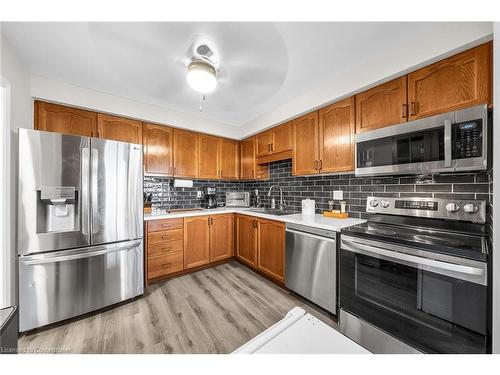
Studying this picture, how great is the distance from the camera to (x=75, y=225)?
5.45 ft

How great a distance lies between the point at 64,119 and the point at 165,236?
1.69 m

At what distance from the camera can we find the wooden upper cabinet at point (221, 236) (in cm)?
278

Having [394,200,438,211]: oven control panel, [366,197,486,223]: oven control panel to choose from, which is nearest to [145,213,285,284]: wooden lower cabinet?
[366,197,486,223]: oven control panel

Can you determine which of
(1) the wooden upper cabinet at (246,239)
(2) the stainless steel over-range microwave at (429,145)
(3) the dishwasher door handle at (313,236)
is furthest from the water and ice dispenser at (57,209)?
(2) the stainless steel over-range microwave at (429,145)

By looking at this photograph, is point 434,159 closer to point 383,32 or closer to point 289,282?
point 383,32

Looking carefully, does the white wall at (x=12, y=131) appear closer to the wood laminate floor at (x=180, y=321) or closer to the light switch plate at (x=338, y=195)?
the wood laminate floor at (x=180, y=321)

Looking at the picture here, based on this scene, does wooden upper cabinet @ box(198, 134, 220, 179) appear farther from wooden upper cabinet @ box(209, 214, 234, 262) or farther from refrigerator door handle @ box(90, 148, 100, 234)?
refrigerator door handle @ box(90, 148, 100, 234)

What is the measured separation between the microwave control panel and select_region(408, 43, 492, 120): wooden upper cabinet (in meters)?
0.14

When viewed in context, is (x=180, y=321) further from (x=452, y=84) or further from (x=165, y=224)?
(x=452, y=84)

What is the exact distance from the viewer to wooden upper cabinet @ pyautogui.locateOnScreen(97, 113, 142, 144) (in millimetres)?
2229

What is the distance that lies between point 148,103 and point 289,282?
282 cm

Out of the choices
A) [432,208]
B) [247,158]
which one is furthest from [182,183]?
[432,208]

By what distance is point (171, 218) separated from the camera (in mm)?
2434
